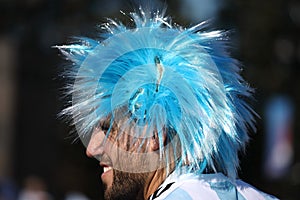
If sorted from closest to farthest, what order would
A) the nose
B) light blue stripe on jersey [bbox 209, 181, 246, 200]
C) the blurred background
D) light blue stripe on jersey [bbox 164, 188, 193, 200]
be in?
1. light blue stripe on jersey [bbox 164, 188, 193, 200]
2. light blue stripe on jersey [bbox 209, 181, 246, 200]
3. the nose
4. the blurred background

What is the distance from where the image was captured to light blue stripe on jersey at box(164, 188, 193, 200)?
304 centimetres

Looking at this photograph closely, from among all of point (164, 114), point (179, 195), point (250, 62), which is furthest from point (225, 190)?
point (250, 62)

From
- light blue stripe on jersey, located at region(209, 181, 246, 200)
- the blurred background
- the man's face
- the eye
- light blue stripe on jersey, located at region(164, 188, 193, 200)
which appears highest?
the eye

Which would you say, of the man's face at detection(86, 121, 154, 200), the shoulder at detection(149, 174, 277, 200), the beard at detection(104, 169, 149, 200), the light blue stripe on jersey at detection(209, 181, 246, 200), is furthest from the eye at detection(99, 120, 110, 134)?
the light blue stripe on jersey at detection(209, 181, 246, 200)

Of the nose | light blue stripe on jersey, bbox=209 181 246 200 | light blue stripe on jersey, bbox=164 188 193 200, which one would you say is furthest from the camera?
the nose

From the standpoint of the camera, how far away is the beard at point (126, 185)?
10.5ft

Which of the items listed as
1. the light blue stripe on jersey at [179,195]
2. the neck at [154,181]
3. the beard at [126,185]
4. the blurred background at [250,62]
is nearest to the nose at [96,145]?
the beard at [126,185]

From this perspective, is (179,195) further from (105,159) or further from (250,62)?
(250,62)

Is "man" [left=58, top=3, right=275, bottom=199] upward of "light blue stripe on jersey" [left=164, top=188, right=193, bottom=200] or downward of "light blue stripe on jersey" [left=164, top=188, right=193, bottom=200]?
upward

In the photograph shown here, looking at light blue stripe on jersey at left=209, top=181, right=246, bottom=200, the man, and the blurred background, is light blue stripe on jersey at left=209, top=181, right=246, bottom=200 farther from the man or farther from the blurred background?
the blurred background

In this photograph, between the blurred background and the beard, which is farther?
the blurred background

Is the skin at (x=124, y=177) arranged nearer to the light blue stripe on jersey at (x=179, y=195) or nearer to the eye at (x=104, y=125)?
the eye at (x=104, y=125)

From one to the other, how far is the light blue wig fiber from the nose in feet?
0.13

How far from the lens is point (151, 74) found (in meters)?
3.21
